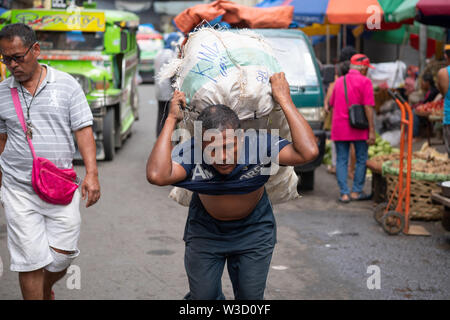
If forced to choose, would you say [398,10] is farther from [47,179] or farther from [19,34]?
[47,179]

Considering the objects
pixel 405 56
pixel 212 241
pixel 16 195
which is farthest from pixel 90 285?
pixel 405 56

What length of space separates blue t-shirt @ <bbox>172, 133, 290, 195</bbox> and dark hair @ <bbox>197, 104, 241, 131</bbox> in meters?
0.14

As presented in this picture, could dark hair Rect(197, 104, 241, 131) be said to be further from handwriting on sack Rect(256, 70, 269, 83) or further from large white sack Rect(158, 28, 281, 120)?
handwriting on sack Rect(256, 70, 269, 83)

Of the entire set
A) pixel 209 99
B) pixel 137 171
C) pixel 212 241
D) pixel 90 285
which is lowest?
pixel 137 171

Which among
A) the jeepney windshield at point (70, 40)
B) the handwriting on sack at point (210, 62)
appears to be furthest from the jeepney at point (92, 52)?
the handwriting on sack at point (210, 62)

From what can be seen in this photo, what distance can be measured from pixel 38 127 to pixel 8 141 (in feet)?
0.82

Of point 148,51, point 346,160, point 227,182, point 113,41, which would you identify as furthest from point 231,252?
point 148,51

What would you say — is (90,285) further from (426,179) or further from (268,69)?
(426,179)

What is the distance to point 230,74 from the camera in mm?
3611

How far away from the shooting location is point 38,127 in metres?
4.17

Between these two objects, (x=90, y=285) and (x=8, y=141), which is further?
(x=90, y=285)

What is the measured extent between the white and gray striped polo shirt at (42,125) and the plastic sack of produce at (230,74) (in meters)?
0.74

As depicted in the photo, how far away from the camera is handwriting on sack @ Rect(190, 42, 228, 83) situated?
3.63 meters

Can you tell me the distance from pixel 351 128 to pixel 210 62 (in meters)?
5.33
